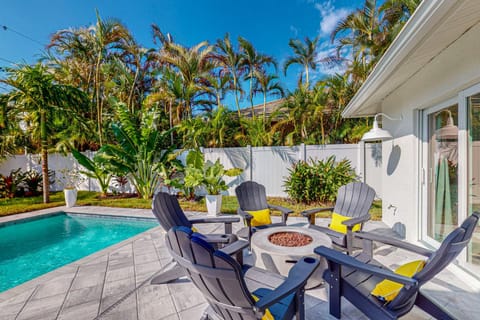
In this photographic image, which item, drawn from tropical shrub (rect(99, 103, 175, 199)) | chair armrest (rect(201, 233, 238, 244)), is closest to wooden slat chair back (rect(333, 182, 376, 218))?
chair armrest (rect(201, 233, 238, 244))

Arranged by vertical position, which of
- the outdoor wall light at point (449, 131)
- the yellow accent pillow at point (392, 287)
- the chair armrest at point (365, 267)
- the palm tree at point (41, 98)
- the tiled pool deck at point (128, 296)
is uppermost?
the palm tree at point (41, 98)

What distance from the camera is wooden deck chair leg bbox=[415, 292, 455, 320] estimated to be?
6.50 feet

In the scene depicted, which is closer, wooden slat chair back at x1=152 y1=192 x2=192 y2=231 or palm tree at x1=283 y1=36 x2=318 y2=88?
wooden slat chair back at x1=152 y1=192 x2=192 y2=231

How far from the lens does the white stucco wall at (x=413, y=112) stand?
9.07ft

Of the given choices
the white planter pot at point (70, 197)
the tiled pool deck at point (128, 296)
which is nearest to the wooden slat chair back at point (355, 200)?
the tiled pool deck at point (128, 296)

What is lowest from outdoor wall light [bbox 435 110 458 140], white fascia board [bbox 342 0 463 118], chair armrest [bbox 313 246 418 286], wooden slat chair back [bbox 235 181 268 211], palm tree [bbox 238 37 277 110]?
chair armrest [bbox 313 246 418 286]

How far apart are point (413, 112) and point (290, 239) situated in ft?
10.8

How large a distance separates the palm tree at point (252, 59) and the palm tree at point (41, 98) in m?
7.35

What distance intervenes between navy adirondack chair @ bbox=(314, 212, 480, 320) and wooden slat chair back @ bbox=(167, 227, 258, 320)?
1.03 metres

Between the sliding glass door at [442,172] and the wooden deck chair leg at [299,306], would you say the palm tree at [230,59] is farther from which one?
the wooden deck chair leg at [299,306]

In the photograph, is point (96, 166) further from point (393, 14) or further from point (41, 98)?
point (393, 14)

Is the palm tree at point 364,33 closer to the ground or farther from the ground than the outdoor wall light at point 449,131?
farther from the ground

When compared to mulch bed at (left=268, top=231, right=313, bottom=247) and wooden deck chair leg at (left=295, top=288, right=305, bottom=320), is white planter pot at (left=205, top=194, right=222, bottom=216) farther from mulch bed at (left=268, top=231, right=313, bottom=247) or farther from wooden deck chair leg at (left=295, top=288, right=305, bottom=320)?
wooden deck chair leg at (left=295, top=288, right=305, bottom=320)

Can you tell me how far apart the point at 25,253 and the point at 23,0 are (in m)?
9.08
